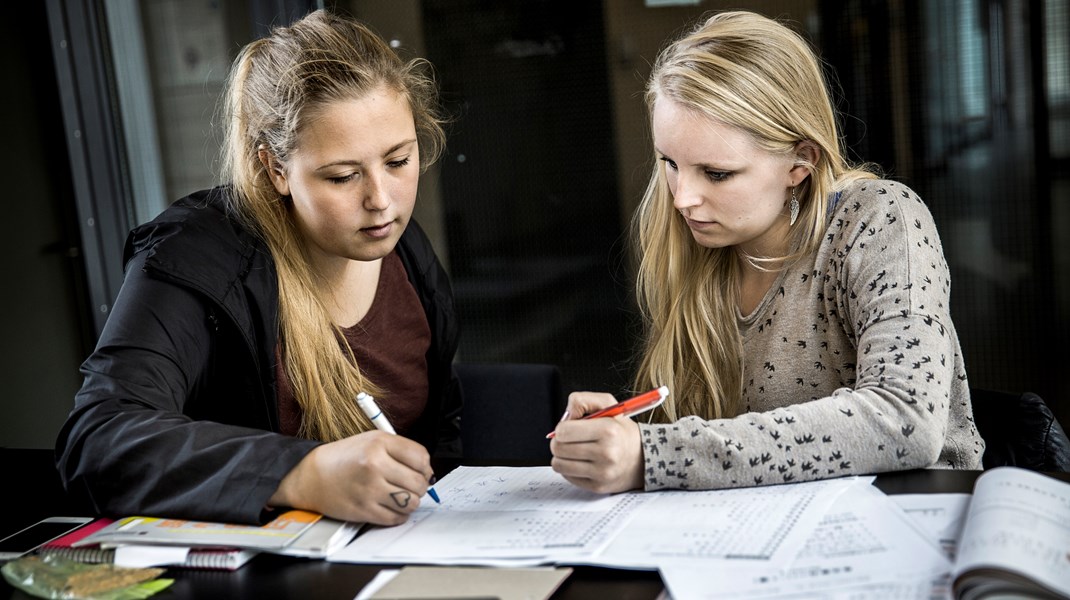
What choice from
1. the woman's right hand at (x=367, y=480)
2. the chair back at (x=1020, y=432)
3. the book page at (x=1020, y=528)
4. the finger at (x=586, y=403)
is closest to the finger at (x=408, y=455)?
the woman's right hand at (x=367, y=480)

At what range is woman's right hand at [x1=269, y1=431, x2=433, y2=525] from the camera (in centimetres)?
107

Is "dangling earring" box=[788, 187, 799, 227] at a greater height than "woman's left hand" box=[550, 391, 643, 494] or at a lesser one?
greater

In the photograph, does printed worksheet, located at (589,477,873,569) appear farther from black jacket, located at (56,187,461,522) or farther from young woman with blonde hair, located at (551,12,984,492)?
black jacket, located at (56,187,461,522)

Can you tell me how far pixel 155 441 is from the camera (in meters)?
1.15

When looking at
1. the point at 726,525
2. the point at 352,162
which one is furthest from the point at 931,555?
the point at 352,162

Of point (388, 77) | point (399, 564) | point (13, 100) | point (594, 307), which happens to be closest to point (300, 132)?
point (388, 77)

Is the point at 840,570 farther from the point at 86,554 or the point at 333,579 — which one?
the point at 86,554

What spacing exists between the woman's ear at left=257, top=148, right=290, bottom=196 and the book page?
3.46ft

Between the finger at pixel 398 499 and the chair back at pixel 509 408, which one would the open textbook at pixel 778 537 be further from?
the chair back at pixel 509 408

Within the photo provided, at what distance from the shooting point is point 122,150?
120 inches

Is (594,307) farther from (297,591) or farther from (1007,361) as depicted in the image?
(297,591)

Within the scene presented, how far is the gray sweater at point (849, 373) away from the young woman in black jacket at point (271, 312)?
1.14ft

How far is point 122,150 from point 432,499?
2.32m

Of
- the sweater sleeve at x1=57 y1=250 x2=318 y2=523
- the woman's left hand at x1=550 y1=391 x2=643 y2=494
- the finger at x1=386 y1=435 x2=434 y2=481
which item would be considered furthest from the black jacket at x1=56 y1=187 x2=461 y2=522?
the woman's left hand at x1=550 y1=391 x2=643 y2=494
